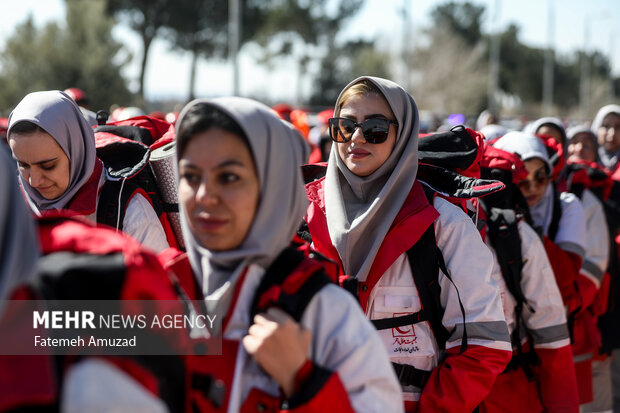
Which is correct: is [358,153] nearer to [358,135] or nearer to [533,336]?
[358,135]

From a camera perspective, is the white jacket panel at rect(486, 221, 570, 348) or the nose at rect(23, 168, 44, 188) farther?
the white jacket panel at rect(486, 221, 570, 348)

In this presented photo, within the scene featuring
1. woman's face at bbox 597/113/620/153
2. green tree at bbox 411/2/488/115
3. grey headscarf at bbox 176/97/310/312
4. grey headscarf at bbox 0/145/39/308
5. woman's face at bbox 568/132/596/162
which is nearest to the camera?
grey headscarf at bbox 0/145/39/308

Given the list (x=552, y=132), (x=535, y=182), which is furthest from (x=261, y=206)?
(x=552, y=132)

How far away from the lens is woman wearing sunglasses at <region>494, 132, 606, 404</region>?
394 centimetres

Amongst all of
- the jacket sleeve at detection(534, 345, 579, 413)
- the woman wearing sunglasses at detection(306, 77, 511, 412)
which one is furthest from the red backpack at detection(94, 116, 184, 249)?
the jacket sleeve at detection(534, 345, 579, 413)

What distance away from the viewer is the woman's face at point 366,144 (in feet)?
9.09

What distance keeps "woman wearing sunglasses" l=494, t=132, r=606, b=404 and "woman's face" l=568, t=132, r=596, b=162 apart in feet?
6.77

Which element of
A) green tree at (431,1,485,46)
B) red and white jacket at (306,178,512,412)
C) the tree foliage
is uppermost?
green tree at (431,1,485,46)

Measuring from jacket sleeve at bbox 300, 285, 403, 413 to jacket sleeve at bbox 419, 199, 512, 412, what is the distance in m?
0.84

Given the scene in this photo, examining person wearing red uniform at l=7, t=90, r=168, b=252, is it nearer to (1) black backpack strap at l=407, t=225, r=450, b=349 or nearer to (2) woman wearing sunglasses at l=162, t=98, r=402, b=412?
(1) black backpack strap at l=407, t=225, r=450, b=349

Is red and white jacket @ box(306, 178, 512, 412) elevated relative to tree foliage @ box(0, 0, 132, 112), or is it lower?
lower

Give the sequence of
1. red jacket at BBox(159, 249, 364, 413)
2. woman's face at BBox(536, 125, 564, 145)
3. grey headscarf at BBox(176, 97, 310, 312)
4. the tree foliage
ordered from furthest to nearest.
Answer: the tree foliage
woman's face at BBox(536, 125, 564, 145)
grey headscarf at BBox(176, 97, 310, 312)
red jacket at BBox(159, 249, 364, 413)

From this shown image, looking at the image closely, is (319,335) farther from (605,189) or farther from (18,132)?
(605,189)

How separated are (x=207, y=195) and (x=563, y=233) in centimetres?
310
